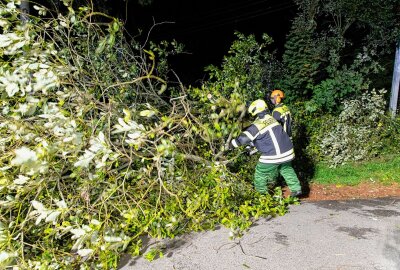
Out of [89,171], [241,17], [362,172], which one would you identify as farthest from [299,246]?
[241,17]

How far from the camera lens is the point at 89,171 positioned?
4062 millimetres

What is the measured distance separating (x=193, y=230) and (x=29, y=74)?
7.75 ft

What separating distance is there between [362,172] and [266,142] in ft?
8.03

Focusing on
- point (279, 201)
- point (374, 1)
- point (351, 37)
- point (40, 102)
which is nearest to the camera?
point (40, 102)

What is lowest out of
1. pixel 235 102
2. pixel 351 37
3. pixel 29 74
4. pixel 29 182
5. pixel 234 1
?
pixel 29 182

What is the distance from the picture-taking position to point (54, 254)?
3.77m

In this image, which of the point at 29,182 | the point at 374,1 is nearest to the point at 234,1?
the point at 374,1

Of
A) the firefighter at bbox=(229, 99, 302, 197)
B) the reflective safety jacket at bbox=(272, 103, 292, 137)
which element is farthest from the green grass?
the firefighter at bbox=(229, 99, 302, 197)

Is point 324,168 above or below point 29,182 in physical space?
below

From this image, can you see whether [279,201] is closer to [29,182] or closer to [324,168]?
[324,168]

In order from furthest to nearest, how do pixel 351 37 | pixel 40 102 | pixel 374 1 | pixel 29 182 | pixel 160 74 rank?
pixel 351 37 < pixel 374 1 < pixel 160 74 < pixel 40 102 < pixel 29 182

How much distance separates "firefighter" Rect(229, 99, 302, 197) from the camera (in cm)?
504

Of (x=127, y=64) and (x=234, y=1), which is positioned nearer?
(x=127, y=64)

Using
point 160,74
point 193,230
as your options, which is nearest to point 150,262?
point 193,230
